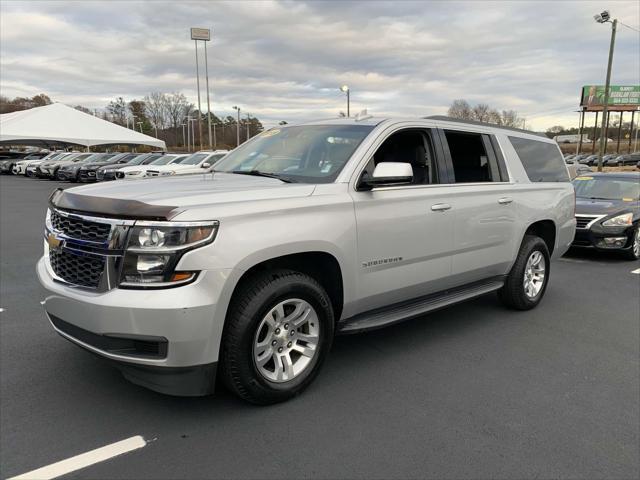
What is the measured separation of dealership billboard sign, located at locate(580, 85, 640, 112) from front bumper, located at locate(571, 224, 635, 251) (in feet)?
192

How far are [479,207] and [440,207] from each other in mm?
624

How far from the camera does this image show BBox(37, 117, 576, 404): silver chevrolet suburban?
2.73 meters

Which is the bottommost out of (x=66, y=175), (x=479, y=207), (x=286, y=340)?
(x=286, y=340)

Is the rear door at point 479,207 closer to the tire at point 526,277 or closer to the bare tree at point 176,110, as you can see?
the tire at point 526,277

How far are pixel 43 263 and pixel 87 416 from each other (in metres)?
1.08

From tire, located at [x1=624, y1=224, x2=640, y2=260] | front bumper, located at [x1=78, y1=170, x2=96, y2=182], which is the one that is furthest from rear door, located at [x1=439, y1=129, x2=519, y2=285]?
front bumper, located at [x1=78, y1=170, x2=96, y2=182]

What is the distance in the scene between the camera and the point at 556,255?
601 centimetres

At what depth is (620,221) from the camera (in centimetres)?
850

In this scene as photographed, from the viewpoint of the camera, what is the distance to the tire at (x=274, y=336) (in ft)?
9.84

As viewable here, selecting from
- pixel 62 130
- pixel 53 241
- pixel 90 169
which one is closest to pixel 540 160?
pixel 53 241

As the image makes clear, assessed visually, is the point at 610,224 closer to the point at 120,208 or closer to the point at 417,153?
the point at 417,153

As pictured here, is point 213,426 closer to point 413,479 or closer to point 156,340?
point 156,340

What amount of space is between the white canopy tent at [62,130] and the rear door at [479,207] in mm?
46042

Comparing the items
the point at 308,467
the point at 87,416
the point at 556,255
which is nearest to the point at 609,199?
the point at 556,255
